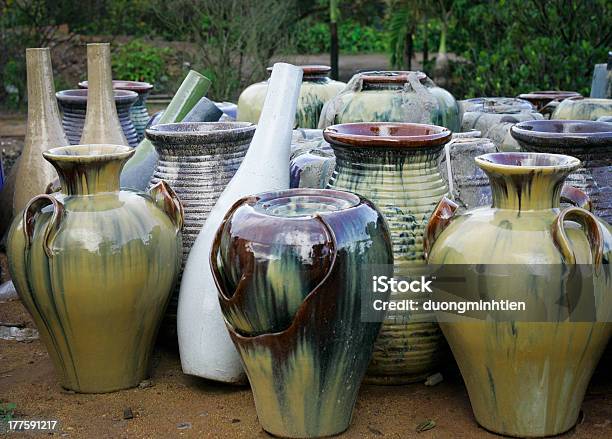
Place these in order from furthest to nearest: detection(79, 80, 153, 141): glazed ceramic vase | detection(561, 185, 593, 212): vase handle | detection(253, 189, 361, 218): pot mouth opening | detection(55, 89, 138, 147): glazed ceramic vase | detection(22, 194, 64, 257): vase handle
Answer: detection(79, 80, 153, 141): glazed ceramic vase < detection(55, 89, 138, 147): glazed ceramic vase < detection(22, 194, 64, 257): vase handle < detection(561, 185, 593, 212): vase handle < detection(253, 189, 361, 218): pot mouth opening

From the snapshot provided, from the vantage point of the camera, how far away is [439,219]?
287 cm

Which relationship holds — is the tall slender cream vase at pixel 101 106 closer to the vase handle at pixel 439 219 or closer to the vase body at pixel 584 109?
the vase handle at pixel 439 219

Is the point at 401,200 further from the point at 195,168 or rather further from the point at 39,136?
the point at 39,136

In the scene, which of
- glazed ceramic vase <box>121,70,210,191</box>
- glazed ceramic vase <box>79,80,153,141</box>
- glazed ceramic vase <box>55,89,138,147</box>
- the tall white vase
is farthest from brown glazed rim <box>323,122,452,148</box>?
glazed ceramic vase <box>79,80,153,141</box>

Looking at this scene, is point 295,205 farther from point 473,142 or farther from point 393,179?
point 473,142

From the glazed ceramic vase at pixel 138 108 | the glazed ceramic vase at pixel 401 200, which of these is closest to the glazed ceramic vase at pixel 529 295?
the glazed ceramic vase at pixel 401 200

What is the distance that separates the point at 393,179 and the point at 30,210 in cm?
125

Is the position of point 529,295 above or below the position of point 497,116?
below

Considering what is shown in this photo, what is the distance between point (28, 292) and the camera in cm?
309

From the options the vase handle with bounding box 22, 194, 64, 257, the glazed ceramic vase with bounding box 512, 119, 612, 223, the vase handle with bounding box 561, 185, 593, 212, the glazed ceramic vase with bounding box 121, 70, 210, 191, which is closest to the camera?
the vase handle with bounding box 561, 185, 593, 212

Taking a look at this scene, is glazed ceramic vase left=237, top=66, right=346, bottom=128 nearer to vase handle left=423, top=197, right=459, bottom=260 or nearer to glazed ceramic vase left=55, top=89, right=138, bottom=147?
glazed ceramic vase left=55, top=89, right=138, bottom=147

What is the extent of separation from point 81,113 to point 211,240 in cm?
198

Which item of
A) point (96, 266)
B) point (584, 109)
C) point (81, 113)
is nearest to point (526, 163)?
point (96, 266)

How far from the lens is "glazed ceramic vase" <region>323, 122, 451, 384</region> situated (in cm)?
305
